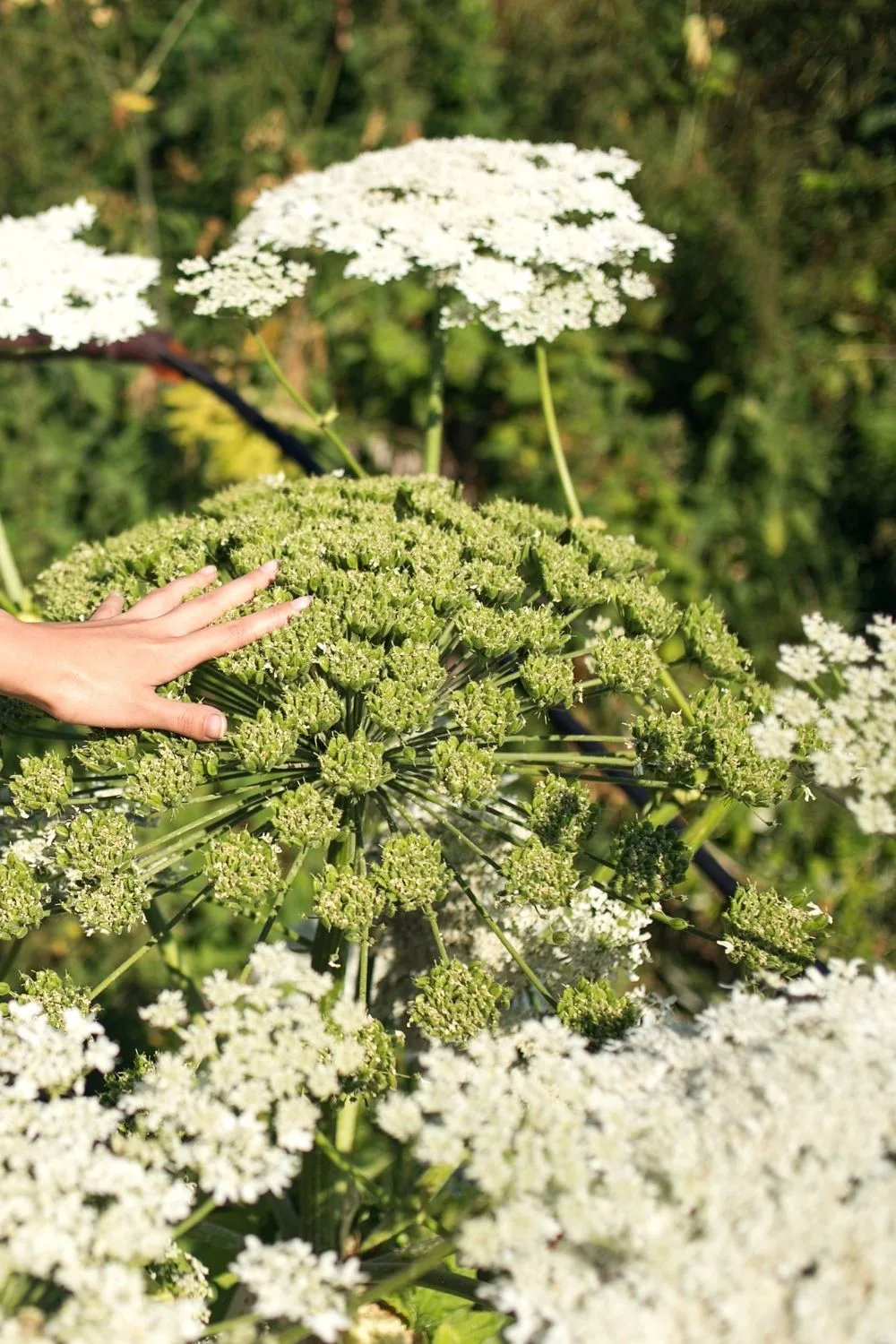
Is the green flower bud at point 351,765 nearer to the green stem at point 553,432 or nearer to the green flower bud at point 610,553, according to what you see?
the green flower bud at point 610,553

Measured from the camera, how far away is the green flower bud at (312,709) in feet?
6.84

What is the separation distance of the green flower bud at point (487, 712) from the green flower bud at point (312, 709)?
0.23 metres

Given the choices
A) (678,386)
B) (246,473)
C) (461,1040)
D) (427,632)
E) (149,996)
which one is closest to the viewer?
(461,1040)

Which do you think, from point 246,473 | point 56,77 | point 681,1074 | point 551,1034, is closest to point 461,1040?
point 551,1034

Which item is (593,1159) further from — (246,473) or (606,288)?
(246,473)

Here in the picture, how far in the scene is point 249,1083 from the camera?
1655 millimetres

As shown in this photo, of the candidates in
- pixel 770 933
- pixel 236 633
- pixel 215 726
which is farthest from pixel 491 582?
pixel 770 933

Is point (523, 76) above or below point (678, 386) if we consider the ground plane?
above

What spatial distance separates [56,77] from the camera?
23.4ft

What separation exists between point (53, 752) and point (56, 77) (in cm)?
658

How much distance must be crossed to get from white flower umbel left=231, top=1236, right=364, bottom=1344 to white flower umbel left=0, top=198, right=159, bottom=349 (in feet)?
7.51

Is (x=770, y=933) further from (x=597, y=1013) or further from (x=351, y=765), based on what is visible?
(x=351, y=765)

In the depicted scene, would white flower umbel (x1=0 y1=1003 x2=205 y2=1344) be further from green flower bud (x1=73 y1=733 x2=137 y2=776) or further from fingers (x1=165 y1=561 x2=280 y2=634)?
fingers (x1=165 y1=561 x2=280 y2=634)

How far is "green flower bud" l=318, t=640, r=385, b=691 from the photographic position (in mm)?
2102
